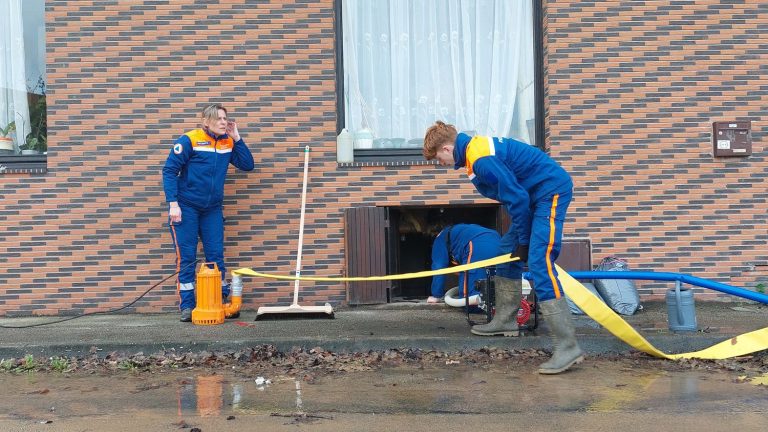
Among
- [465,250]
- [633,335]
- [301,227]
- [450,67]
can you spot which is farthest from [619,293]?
[301,227]

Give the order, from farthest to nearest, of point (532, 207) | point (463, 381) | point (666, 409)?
point (532, 207)
point (463, 381)
point (666, 409)

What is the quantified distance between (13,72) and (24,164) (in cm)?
108

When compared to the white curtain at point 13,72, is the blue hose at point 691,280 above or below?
below

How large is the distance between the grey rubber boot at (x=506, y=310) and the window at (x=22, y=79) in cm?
517

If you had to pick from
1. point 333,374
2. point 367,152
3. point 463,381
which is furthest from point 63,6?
point 463,381

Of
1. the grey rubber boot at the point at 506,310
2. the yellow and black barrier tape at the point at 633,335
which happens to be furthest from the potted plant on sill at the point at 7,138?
the yellow and black barrier tape at the point at 633,335

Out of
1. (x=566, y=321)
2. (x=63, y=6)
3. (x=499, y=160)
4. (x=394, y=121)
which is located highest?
(x=63, y=6)

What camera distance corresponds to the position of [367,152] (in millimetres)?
8211

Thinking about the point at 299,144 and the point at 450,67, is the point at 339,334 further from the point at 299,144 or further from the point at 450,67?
the point at 450,67

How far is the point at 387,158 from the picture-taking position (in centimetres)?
820

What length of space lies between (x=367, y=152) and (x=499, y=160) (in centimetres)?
295

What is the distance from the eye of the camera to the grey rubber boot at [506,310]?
614cm

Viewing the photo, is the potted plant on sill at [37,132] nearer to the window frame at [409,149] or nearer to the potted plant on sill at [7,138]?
the potted plant on sill at [7,138]

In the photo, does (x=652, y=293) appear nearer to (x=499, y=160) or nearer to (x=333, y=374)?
(x=499, y=160)
